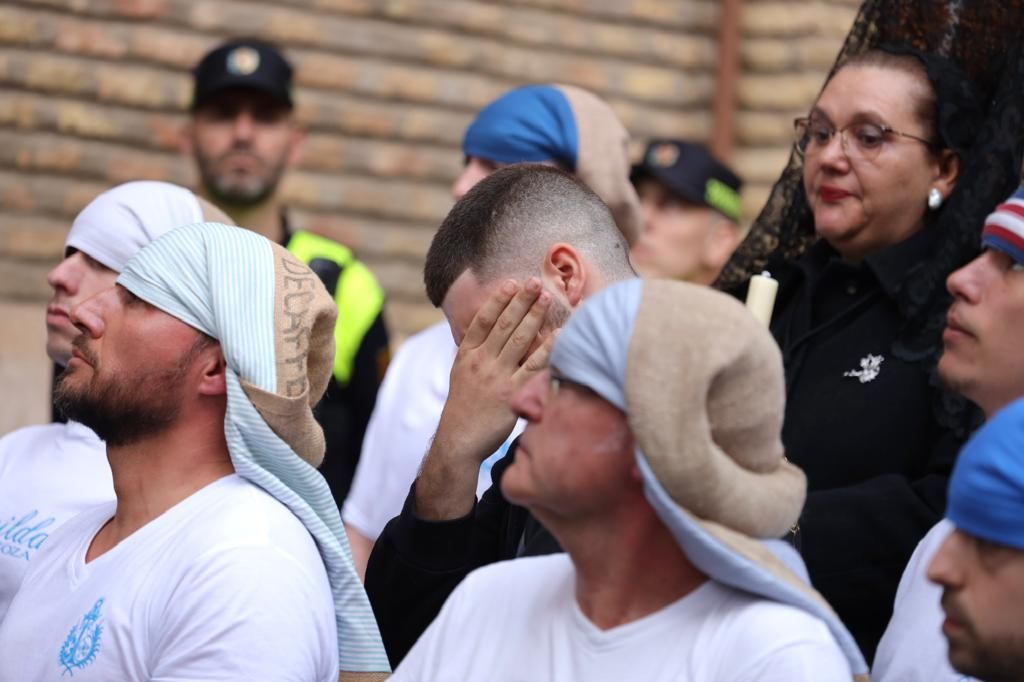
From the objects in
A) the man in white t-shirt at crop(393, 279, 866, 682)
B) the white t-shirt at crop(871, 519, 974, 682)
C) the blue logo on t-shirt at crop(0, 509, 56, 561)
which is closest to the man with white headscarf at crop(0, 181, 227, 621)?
the blue logo on t-shirt at crop(0, 509, 56, 561)

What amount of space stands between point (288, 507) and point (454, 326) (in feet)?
1.81

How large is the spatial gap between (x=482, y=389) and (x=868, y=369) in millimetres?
1020

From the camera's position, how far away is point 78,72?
7.71 m

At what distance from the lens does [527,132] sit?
518cm

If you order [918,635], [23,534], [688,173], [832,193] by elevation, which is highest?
[832,193]

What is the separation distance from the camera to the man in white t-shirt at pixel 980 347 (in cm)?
333

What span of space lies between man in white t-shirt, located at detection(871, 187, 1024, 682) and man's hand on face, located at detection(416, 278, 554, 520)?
768mm

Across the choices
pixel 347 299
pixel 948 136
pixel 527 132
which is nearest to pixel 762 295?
pixel 948 136

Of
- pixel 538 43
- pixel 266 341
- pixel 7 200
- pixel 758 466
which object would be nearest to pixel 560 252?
pixel 266 341

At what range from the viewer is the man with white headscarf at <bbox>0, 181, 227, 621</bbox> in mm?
4023

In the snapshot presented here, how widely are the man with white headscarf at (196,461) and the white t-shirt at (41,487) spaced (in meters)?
0.34

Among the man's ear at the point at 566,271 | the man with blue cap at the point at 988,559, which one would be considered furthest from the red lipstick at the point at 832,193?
the man with blue cap at the point at 988,559

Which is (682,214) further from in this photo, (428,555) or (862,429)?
(428,555)

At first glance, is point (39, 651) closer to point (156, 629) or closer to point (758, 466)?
point (156, 629)
